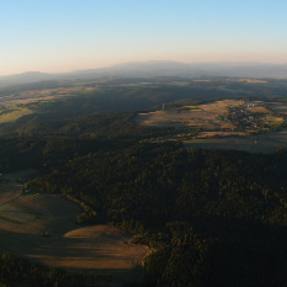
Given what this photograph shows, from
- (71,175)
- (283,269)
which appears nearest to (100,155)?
(71,175)

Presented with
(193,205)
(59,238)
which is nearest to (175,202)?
(193,205)

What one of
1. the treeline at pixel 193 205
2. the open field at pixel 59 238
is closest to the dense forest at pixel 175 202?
the treeline at pixel 193 205

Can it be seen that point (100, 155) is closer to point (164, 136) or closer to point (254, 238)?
point (164, 136)

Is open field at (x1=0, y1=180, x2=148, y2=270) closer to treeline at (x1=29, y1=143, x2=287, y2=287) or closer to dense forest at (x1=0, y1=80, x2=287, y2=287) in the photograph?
dense forest at (x1=0, y1=80, x2=287, y2=287)

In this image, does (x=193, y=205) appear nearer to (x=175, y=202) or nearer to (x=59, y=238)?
(x=175, y=202)

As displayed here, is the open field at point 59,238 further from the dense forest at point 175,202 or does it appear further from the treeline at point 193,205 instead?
the treeline at point 193,205

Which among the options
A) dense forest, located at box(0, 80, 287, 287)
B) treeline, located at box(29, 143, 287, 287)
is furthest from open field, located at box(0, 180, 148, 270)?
treeline, located at box(29, 143, 287, 287)
